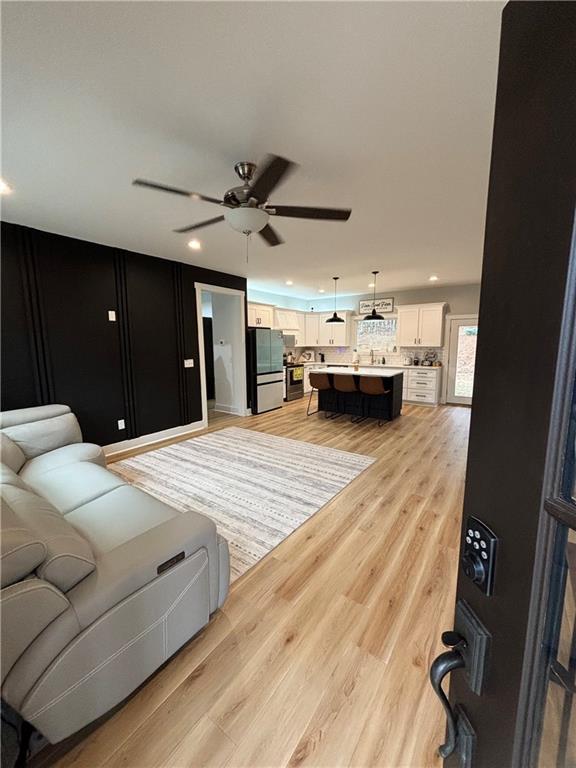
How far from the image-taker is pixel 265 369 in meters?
6.12

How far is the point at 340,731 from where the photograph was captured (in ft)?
3.78

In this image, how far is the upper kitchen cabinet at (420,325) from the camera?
6.45m

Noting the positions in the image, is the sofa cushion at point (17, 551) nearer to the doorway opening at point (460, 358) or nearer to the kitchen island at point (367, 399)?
the kitchen island at point (367, 399)

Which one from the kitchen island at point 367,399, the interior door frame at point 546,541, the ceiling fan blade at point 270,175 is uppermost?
the ceiling fan blade at point 270,175

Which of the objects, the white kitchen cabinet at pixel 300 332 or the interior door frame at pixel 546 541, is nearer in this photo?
the interior door frame at pixel 546 541

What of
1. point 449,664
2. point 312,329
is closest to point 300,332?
point 312,329

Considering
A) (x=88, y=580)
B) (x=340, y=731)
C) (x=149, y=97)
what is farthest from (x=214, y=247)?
(x=340, y=731)

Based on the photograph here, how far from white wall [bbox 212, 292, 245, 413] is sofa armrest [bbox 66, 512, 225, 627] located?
14.6ft

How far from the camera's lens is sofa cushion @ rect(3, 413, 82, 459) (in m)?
2.69

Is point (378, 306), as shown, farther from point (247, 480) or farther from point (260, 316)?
point (247, 480)

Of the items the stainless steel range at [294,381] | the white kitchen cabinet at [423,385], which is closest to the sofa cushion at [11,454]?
the stainless steel range at [294,381]

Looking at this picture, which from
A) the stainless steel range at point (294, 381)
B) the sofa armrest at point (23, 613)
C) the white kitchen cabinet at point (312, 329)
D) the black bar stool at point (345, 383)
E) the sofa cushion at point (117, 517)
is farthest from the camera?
the white kitchen cabinet at point (312, 329)

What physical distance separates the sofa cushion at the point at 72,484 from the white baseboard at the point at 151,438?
1558 millimetres

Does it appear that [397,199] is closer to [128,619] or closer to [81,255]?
[128,619]
